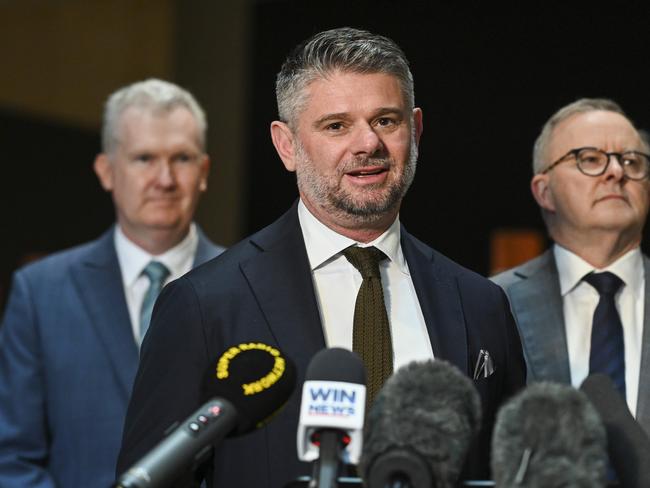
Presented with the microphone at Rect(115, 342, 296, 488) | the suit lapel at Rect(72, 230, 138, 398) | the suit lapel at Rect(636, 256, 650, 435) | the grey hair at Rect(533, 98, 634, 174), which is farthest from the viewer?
the suit lapel at Rect(72, 230, 138, 398)

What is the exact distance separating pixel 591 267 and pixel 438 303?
910mm

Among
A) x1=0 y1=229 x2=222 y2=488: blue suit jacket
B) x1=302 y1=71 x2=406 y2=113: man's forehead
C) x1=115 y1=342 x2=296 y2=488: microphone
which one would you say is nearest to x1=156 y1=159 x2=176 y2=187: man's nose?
x1=0 y1=229 x2=222 y2=488: blue suit jacket

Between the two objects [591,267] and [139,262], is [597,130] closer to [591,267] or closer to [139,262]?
[591,267]

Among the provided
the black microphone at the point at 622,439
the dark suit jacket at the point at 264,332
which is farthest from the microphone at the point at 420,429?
the dark suit jacket at the point at 264,332

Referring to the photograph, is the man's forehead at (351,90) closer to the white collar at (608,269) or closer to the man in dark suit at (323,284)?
the man in dark suit at (323,284)

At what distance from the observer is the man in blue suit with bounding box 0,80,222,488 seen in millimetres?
3066

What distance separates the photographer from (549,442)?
1.35 m

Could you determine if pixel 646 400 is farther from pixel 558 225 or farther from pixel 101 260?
pixel 101 260

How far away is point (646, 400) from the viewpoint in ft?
8.72

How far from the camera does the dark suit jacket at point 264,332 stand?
192cm

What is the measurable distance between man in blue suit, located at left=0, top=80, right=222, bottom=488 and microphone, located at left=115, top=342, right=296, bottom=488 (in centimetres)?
162

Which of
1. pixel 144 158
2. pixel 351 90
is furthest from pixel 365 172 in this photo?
pixel 144 158

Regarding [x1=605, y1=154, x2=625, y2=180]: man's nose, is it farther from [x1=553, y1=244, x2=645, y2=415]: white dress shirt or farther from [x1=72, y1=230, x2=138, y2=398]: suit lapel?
[x1=72, y1=230, x2=138, y2=398]: suit lapel

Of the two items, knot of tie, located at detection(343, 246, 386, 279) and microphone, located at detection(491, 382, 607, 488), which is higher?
knot of tie, located at detection(343, 246, 386, 279)
